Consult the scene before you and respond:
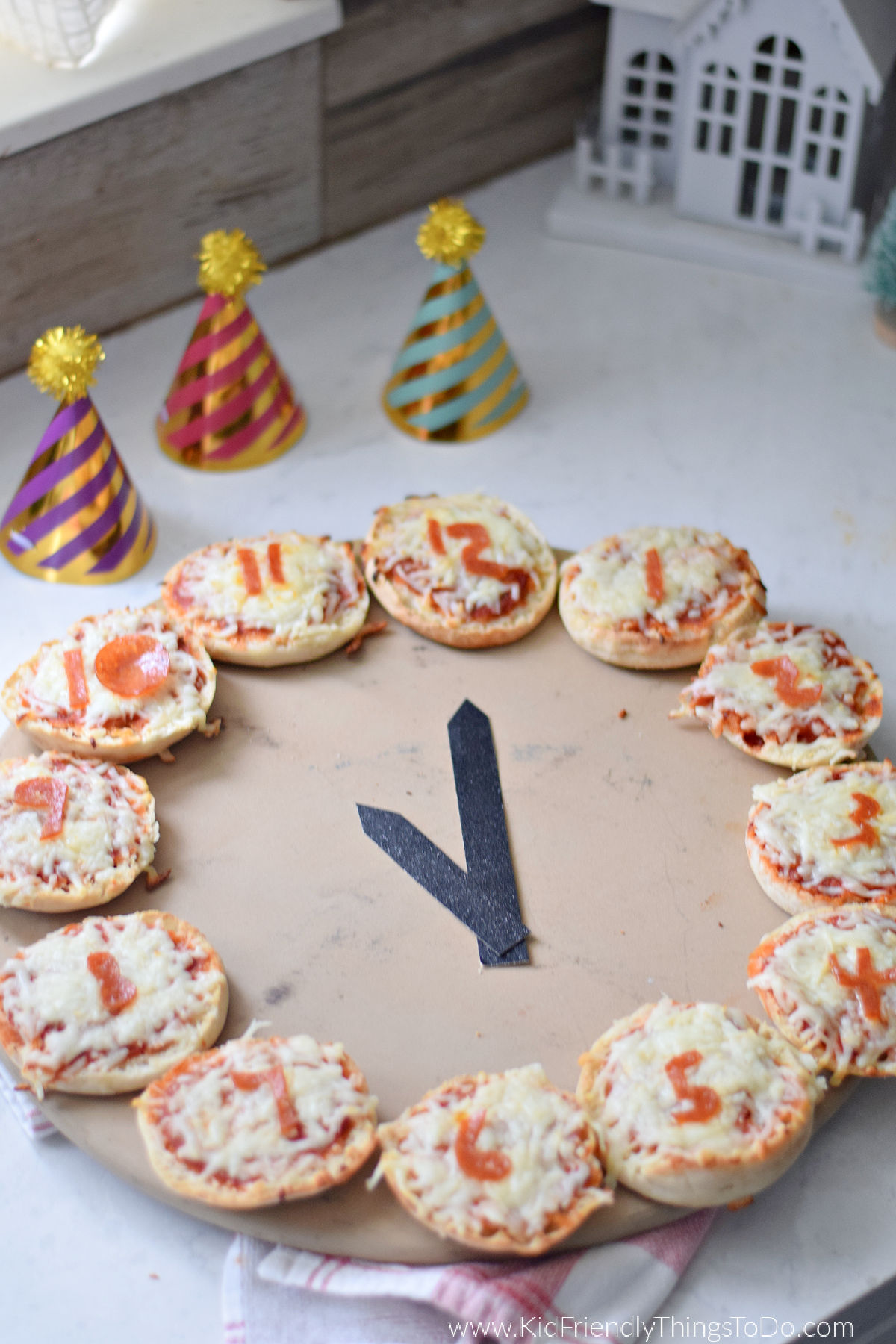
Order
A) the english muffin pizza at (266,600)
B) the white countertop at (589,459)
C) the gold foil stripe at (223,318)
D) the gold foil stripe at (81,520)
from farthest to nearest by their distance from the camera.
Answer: the gold foil stripe at (223,318) → the gold foil stripe at (81,520) → the english muffin pizza at (266,600) → the white countertop at (589,459)

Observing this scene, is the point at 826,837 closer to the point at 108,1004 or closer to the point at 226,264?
the point at 108,1004

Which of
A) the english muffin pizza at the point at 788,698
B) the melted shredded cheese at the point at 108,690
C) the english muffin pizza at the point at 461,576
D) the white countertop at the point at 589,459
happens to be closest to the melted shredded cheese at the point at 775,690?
the english muffin pizza at the point at 788,698

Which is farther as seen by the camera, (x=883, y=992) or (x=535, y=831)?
(x=535, y=831)

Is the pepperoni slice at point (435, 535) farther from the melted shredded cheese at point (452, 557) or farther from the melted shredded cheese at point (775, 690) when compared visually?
the melted shredded cheese at point (775, 690)

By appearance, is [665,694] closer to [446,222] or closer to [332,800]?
[332,800]

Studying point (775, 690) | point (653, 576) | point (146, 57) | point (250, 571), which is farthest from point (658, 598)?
point (146, 57)

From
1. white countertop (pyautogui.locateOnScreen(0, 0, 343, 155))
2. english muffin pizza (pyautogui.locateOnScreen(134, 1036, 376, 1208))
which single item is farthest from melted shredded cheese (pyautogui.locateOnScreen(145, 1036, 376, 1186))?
white countertop (pyautogui.locateOnScreen(0, 0, 343, 155))

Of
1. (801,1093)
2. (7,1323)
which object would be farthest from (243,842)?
(801,1093)
